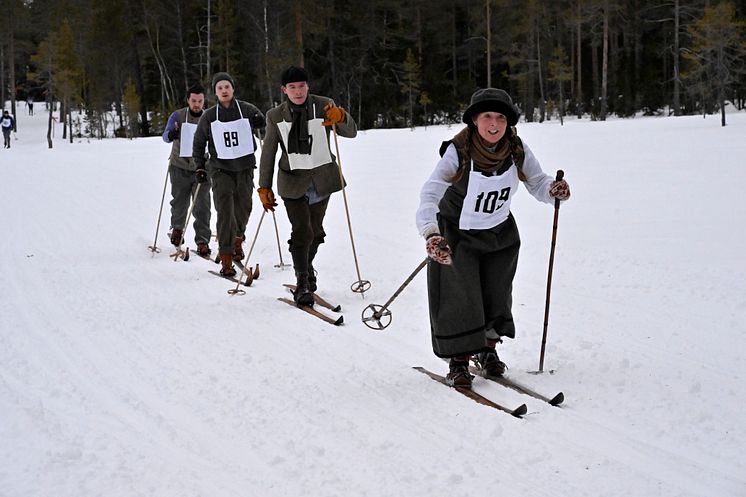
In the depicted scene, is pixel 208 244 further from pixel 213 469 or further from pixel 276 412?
pixel 213 469

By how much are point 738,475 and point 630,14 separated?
4508 cm

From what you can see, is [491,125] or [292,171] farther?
[292,171]

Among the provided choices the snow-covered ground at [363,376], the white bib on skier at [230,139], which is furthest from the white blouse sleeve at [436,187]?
the white bib on skier at [230,139]

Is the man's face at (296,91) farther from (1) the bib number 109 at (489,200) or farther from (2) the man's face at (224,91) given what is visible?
(1) the bib number 109 at (489,200)

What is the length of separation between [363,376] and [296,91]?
8.98 feet

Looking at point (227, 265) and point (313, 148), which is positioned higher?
point (313, 148)

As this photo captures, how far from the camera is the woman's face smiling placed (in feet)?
12.9

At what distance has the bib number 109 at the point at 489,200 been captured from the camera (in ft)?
13.5

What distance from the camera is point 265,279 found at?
25.2ft

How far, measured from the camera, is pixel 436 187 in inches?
159

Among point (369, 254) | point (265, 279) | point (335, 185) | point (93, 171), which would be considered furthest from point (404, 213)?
point (93, 171)

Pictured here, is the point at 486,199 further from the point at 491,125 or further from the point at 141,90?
the point at 141,90

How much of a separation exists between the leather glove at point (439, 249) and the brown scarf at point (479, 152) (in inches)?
16.4

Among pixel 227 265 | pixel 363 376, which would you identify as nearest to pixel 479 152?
pixel 363 376
